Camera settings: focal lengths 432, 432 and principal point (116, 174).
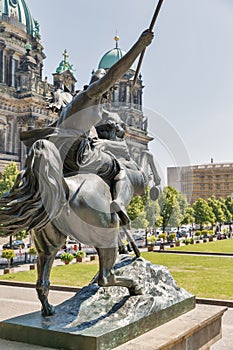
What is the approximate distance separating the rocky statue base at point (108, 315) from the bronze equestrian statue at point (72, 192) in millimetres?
305

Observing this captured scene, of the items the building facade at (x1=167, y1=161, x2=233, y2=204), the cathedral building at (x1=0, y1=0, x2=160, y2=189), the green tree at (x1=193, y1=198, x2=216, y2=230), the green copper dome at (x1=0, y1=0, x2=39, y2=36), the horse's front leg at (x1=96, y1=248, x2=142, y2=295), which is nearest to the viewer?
the horse's front leg at (x1=96, y1=248, x2=142, y2=295)

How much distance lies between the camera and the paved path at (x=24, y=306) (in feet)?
29.0

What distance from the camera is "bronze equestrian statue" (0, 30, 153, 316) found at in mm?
5543

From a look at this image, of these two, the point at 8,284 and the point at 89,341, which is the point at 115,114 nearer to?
the point at 89,341

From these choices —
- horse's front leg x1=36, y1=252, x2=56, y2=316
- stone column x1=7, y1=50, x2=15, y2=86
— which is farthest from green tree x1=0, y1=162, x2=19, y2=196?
horse's front leg x1=36, y1=252, x2=56, y2=316

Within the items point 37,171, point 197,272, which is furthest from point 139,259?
point 197,272

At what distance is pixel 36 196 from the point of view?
5520mm

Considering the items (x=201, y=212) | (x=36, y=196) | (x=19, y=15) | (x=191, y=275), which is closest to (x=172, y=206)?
(x=36, y=196)

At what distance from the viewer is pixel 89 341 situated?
561 centimetres

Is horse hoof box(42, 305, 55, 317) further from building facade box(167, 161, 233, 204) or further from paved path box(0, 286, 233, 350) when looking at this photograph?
building facade box(167, 161, 233, 204)

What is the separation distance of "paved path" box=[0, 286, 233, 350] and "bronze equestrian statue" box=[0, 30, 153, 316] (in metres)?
1.60

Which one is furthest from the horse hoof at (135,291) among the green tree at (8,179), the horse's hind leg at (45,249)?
the green tree at (8,179)

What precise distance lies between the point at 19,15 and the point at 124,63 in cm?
6129

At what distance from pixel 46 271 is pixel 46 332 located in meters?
0.83
